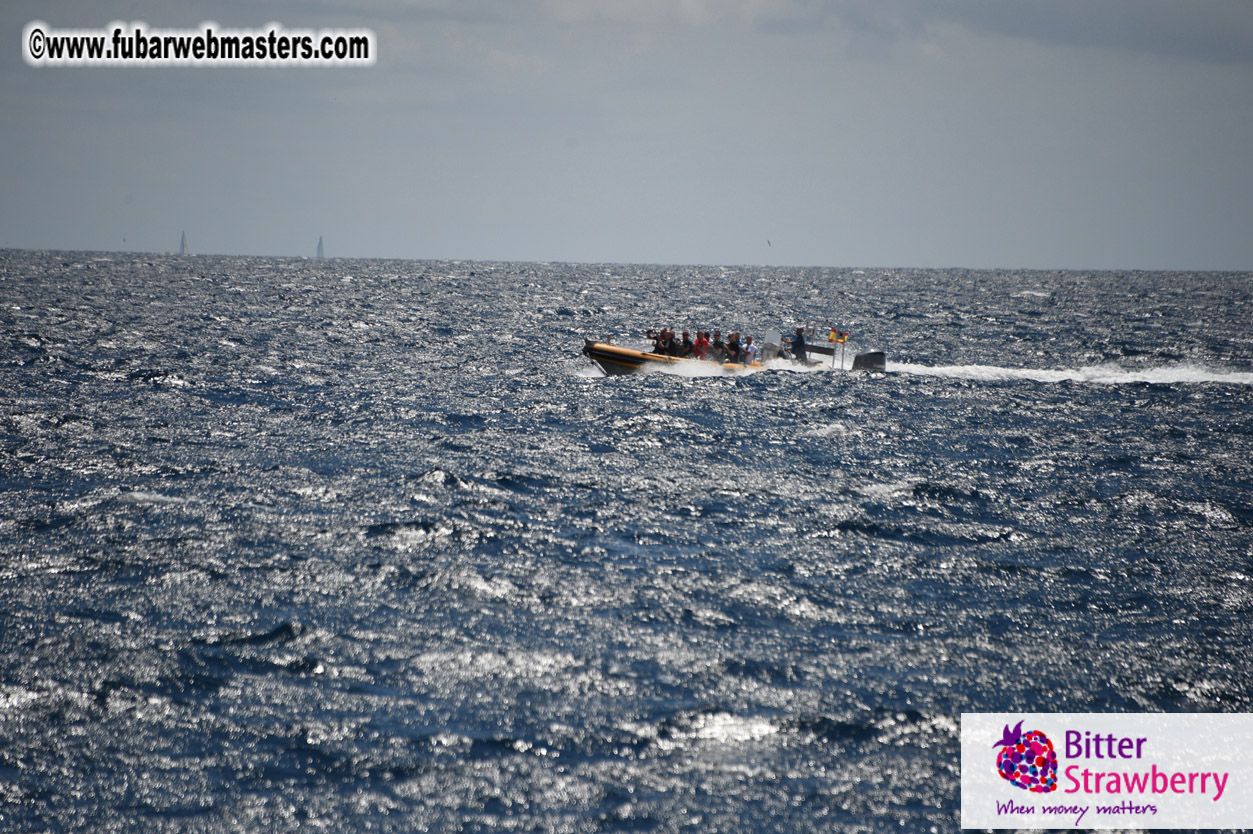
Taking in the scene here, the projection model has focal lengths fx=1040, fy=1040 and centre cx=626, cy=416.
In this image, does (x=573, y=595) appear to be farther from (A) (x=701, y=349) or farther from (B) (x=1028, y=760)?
(A) (x=701, y=349)

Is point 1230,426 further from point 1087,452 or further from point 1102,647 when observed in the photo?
point 1102,647

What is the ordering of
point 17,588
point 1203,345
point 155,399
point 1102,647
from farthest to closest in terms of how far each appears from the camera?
point 1203,345 → point 155,399 → point 17,588 → point 1102,647

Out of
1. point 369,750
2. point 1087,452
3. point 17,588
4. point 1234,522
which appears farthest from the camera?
point 1087,452

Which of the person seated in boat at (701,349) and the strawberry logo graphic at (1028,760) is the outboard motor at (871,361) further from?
the strawberry logo graphic at (1028,760)

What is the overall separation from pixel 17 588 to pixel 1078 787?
10827 millimetres

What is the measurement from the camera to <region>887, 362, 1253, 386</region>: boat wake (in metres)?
32.8

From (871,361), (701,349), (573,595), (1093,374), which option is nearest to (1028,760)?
(573,595)

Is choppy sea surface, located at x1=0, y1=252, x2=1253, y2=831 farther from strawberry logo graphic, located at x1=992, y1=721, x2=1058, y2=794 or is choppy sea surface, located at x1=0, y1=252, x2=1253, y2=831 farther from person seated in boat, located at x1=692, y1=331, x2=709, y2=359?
person seated in boat, located at x1=692, y1=331, x2=709, y2=359

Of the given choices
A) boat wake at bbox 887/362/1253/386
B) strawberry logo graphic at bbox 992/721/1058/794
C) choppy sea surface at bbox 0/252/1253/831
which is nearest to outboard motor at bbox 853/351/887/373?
boat wake at bbox 887/362/1253/386

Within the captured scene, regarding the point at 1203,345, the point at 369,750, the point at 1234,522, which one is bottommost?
the point at 369,750

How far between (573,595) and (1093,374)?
2815 cm

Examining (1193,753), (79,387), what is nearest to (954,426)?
(1193,753)

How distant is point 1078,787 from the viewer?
8.21m

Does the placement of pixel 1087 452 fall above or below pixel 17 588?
above
